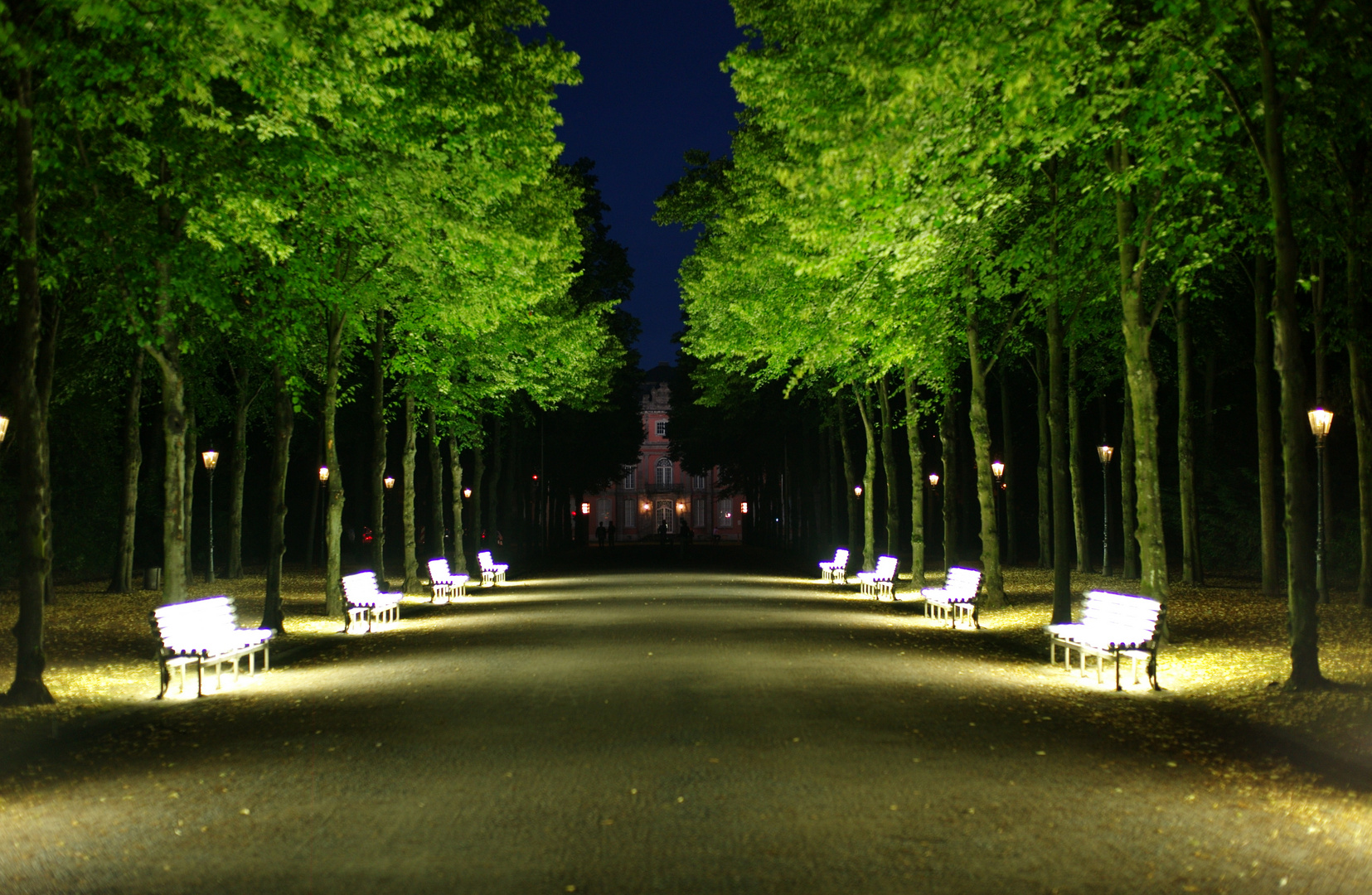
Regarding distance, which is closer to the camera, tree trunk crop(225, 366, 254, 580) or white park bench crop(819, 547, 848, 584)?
tree trunk crop(225, 366, 254, 580)

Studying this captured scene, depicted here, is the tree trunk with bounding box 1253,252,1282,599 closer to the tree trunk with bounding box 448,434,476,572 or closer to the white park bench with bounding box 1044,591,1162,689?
the white park bench with bounding box 1044,591,1162,689

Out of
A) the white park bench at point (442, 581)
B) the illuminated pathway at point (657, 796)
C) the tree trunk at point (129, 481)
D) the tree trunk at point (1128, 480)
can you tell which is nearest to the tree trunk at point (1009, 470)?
the tree trunk at point (1128, 480)

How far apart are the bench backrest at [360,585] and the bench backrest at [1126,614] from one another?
37.2 feet

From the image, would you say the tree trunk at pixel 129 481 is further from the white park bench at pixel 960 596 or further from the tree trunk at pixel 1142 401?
the tree trunk at pixel 1142 401

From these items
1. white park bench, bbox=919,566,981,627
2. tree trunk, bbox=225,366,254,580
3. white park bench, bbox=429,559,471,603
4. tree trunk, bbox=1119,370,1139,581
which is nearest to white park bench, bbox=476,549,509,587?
white park bench, bbox=429,559,471,603

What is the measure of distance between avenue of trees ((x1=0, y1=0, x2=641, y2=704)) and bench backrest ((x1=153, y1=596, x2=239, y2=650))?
1176 mm

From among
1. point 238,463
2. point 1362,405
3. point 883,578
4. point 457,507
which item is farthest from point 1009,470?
point 238,463

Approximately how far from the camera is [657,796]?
7109 mm

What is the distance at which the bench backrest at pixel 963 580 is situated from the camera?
1816 centimetres

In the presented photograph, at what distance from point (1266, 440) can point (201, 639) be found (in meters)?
17.3

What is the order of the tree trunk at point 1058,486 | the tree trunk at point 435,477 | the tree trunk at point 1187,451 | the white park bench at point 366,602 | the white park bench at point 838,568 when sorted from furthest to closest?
the white park bench at point 838,568 → the tree trunk at point 435,477 → the tree trunk at point 1187,451 → the white park bench at point 366,602 → the tree trunk at point 1058,486

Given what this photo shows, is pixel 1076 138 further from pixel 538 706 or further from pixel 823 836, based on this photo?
pixel 823 836

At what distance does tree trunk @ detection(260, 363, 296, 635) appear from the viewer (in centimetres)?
1756

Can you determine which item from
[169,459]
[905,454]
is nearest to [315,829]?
[169,459]
